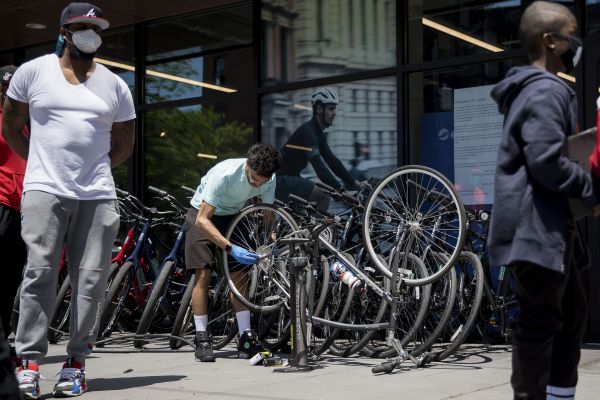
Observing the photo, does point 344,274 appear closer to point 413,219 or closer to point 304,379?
point 413,219

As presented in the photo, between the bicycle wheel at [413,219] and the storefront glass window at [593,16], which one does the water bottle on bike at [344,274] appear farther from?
the storefront glass window at [593,16]

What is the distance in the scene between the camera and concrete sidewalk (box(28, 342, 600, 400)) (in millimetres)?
4902

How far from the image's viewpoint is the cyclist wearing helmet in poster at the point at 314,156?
28.2 ft

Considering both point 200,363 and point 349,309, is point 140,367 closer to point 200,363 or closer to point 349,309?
point 200,363

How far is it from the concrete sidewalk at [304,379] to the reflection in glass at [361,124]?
6.98ft

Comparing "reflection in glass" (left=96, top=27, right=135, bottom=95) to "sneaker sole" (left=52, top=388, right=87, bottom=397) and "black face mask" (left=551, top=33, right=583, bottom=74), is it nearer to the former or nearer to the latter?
"sneaker sole" (left=52, top=388, right=87, bottom=397)

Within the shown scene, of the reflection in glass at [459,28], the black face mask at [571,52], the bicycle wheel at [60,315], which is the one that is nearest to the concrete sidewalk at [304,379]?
the bicycle wheel at [60,315]

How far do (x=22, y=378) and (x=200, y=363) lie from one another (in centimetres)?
188

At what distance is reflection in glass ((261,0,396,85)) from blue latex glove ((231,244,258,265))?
2.72 m

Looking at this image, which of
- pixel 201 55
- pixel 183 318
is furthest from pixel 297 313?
pixel 201 55

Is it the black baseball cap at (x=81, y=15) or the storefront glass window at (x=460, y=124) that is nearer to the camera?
the black baseball cap at (x=81, y=15)

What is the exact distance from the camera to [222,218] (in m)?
6.83

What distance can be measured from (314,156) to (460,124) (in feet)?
4.88

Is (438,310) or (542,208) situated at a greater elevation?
(542,208)
